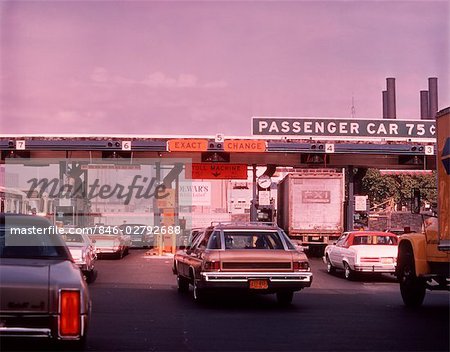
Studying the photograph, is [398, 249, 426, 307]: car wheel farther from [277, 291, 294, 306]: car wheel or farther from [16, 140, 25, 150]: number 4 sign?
[16, 140, 25, 150]: number 4 sign

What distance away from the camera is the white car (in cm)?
2200

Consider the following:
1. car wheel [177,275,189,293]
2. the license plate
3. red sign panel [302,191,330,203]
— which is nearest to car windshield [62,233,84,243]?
car wheel [177,275,189,293]

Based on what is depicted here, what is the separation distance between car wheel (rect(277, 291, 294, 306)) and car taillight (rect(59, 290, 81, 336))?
942cm

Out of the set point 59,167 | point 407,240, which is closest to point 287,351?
point 407,240

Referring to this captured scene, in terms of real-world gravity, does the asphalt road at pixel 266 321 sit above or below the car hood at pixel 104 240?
below

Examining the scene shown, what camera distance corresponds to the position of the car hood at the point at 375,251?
72.3 feet

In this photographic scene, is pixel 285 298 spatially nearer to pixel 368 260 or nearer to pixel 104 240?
pixel 368 260

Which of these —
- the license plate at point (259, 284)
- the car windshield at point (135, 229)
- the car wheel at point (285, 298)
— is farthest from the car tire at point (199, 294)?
the car windshield at point (135, 229)

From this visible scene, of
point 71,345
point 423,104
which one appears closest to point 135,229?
point 71,345

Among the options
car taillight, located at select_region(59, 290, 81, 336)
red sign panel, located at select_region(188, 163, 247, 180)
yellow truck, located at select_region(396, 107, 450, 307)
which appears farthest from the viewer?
red sign panel, located at select_region(188, 163, 247, 180)

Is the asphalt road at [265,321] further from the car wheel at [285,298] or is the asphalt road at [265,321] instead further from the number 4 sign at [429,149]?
the number 4 sign at [429,149]

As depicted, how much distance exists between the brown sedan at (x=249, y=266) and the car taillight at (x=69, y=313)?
8257 mm

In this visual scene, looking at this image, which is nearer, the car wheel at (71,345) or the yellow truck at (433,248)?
the car wheel at (71,345)

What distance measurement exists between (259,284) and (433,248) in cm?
326
